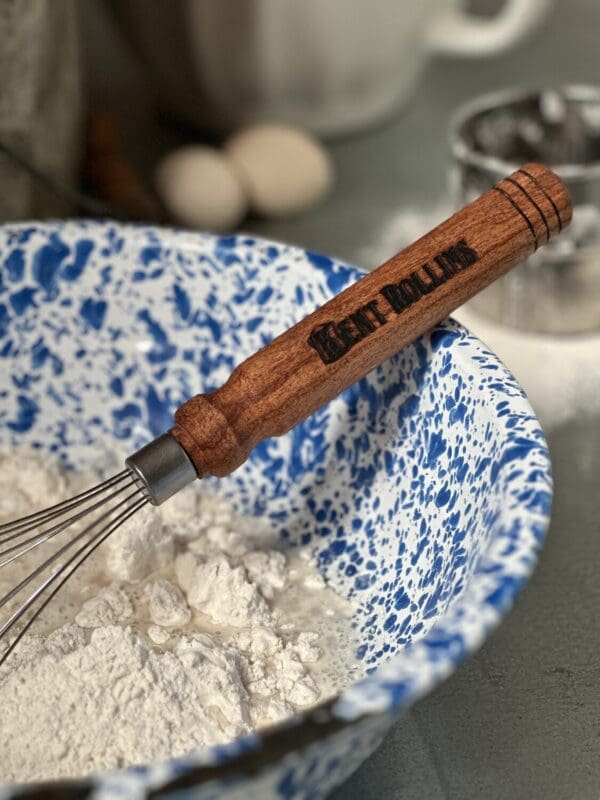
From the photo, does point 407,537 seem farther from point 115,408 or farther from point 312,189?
Answer: point 312,189

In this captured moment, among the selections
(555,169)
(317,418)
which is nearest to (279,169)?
(555,169)

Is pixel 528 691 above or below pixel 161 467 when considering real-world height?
below

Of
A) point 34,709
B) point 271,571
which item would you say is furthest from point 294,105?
point 34,709

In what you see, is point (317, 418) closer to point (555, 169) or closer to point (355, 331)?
point (355, 331)

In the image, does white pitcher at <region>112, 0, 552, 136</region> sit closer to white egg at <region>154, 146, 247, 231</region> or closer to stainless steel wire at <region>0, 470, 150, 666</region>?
white egg at <region>154, 146, 247, 231</region>

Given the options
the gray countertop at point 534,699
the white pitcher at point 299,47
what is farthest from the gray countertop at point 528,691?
the white pitcher at point 299,47

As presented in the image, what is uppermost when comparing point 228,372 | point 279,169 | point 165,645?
point 279,169

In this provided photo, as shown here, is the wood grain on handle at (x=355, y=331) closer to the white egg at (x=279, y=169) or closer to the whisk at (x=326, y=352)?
the whisk at (x=326, y=352)
